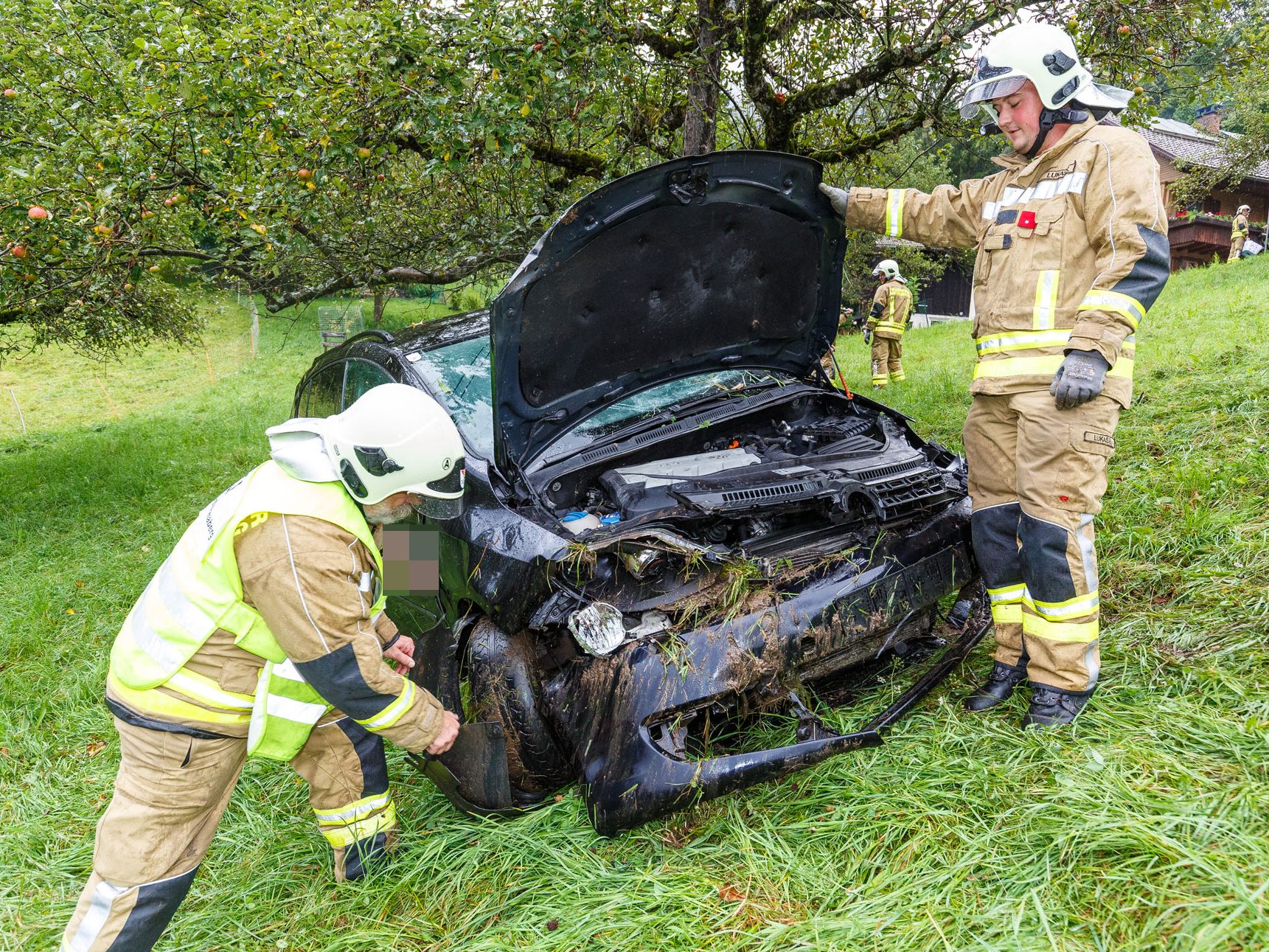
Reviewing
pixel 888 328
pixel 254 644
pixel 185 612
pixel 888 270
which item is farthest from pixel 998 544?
pixel 888 270

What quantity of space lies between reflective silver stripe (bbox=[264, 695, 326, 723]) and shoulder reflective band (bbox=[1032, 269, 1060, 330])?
7.86 ft

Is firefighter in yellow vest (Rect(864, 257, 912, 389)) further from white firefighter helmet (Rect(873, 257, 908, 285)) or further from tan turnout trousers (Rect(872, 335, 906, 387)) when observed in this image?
white firefighter helmet (Rect(873, 257, 908, 285))

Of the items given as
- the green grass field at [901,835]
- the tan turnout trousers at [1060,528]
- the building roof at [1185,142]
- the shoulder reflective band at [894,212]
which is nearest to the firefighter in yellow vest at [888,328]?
the green grass field at [901,835]

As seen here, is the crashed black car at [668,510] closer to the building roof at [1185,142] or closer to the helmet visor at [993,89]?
the helmet visor at [993,89]

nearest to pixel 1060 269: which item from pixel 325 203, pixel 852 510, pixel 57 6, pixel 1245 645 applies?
pixel 852 510

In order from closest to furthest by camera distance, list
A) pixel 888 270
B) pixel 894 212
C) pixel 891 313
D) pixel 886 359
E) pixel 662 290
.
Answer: pixel 894 212
pixel 662 290
pixel 886 359
pixel 891 313
pixel 888 270

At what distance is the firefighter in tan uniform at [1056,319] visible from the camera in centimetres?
233

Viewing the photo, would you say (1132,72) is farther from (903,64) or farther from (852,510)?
(852,510)

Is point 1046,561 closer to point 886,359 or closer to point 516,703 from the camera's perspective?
point 516,703

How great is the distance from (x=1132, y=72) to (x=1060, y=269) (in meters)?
3.35

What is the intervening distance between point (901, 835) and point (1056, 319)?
1.60 meters

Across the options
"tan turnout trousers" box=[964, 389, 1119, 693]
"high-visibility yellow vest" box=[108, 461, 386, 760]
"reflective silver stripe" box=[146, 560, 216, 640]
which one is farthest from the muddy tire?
"tan turnout trousers" box=[964, 389, 1119, 693]

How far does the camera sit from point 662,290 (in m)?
3.15

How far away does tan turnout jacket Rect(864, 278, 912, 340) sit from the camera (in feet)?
29.8
